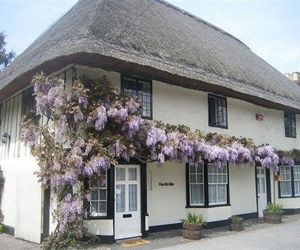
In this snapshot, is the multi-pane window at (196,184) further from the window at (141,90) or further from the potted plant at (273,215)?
the potted plant at (273,215)

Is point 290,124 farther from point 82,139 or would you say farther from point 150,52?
point 82,139

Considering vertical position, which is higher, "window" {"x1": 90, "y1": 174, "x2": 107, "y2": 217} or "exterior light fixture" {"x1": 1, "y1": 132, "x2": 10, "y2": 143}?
"exterior light fixture" {"x1": 1, "y1": 132, "x2": 10, "y2": 143}

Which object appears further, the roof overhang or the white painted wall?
the white painted wall

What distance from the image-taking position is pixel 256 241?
1342 centimetres

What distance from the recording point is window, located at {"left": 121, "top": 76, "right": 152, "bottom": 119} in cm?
1432

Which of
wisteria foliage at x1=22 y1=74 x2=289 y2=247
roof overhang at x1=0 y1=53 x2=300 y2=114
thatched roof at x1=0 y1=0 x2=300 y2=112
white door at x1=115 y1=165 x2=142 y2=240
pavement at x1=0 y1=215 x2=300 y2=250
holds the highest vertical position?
thatched roof at x1=0 y1=0 x2=300 y2=112

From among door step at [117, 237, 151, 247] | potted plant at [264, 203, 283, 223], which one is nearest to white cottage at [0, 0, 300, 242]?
door step at [117, 237, 151, 247]

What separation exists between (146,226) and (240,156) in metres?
5.25

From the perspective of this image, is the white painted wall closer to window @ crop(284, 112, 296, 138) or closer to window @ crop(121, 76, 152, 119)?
window @ crop(121, 76, 152, 119)

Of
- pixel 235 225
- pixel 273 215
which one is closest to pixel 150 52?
pixel 235 225

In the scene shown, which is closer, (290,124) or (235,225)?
(235,225)

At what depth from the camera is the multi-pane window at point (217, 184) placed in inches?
674

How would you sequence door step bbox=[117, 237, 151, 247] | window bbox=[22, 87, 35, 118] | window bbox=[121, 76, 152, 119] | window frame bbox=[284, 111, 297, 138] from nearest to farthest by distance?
door step bbox=[117, 237, 151, 247] < window bbox=[121, 76, 152, 119] < window bbox=[22, 87, 35, 118] < window frame bbox=[284, 111, 297, 138]

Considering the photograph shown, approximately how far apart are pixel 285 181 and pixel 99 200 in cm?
1320
